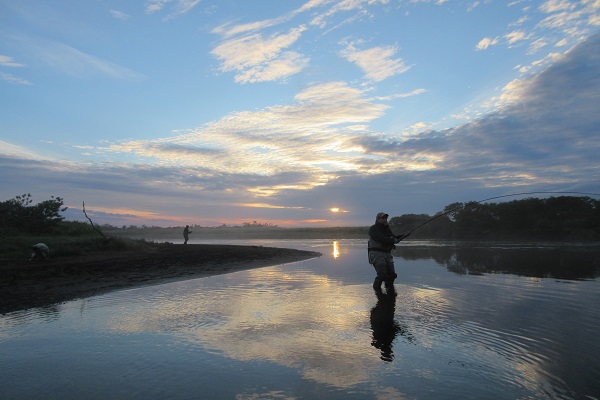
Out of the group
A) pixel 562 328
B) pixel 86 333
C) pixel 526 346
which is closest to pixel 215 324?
pixel 86 333

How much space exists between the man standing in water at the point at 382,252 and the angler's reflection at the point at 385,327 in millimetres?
1159

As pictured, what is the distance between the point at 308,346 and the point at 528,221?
2042 inches

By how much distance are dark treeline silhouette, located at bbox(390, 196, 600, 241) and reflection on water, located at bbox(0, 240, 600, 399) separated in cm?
3092

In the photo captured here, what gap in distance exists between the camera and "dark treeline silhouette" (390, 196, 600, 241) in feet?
139

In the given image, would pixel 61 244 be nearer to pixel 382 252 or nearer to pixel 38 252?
pixel 38 252

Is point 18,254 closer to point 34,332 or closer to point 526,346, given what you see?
point 34,332

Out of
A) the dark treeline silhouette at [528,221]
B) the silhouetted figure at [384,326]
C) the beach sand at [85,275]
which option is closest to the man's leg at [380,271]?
the silhouetted figure at [384,326]

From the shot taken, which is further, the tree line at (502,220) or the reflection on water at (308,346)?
the tree line at (502,220)

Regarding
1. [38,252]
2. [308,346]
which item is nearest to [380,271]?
[308,346]

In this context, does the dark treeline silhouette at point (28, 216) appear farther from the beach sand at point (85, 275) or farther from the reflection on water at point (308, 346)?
the reflection on water at point (308, 346)

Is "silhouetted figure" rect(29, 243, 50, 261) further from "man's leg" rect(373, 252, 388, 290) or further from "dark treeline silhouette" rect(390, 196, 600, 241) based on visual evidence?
"dark treeline silhouette" rect(390, 196, 600, 241)

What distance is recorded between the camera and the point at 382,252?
11023mm

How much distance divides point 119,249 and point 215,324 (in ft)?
64.6

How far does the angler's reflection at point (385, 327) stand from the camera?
5734 millimetres
